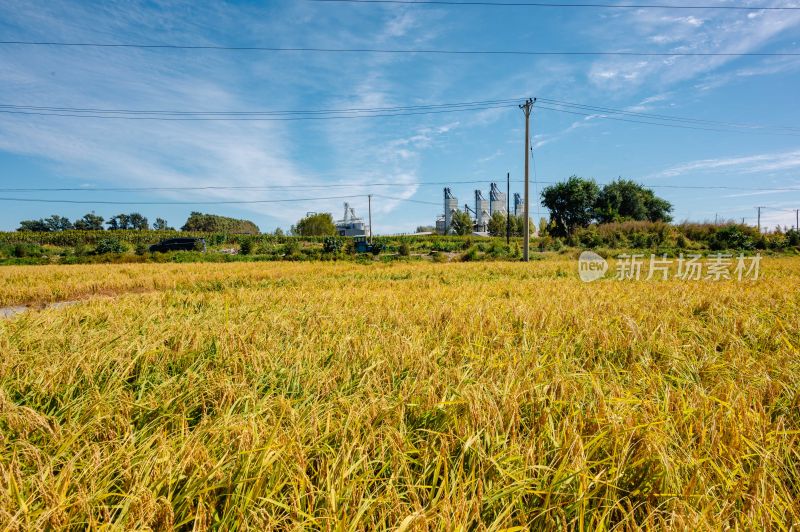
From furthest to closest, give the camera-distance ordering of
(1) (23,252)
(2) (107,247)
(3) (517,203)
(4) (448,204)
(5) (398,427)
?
(4) (448,204) < (3) (517,203) < (2) (107,247) < (1) (23,252) < (5) (398,427)

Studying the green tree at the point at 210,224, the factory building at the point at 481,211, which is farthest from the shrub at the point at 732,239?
the green tree at the point at 210,224

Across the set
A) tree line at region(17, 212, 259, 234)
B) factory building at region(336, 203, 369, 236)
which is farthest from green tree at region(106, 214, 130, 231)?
factory building at region(336, 203, 369, 236)

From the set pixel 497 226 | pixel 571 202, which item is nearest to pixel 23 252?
pixel 571 202

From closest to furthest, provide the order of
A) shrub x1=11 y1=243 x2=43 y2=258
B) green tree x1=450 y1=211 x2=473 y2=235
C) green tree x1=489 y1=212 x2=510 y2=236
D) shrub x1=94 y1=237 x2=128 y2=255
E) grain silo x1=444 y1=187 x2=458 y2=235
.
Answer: shrub x1=11 y1=243 x2=43 y2=258
shrub x1=94 y1=237 x2=128 y2=255
green tree x1=489 y1=212 x2=510 y2=236
green tree x1=450 y1=211 x2=473 y2=235
grain silo x1=444 y1=187 x2=458 y2=235

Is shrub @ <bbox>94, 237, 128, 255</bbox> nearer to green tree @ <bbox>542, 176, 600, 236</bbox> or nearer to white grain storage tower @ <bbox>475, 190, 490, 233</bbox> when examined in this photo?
green tree @ <bbox>542, 176, 600, 236</bbox>

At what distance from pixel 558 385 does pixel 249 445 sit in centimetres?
151

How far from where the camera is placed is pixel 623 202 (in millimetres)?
53594

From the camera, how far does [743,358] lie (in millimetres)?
2545

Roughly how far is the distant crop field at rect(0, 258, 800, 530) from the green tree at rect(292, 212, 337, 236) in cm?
7750

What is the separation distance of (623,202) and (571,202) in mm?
8702

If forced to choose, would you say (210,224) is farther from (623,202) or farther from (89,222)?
(623,202)

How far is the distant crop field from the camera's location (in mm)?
1146

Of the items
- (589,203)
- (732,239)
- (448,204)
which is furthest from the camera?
(448,204)

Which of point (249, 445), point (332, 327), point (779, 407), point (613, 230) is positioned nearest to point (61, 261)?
point (332, 327)
